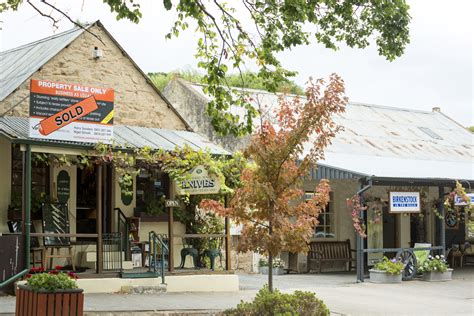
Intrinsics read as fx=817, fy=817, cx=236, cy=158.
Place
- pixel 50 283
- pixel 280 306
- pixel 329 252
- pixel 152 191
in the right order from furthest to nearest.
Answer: pixel 329 252
pixel 152 191
pixel 280 306
pixel 50 283

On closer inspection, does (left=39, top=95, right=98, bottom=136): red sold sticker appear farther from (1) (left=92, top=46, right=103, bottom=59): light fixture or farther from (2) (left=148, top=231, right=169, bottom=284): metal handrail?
(2) (left=148, top=231, right=169, bottom=284): metal handrail

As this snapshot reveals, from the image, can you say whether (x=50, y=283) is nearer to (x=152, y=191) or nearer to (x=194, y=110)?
(x=152, y=191)

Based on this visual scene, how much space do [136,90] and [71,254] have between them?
4.11m

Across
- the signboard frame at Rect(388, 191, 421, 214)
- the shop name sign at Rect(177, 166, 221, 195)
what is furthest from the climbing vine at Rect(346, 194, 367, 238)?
the shop name sign at Rect(177, 166, 221, 195)

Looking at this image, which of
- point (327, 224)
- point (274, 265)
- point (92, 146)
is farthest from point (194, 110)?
point (92, 146)

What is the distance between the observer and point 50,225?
15.9 meters

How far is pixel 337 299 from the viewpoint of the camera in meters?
15.4

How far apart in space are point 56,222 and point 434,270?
9058 millimetres

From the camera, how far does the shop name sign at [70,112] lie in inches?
570

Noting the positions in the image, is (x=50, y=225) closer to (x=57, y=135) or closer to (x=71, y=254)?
(x=71, y=254)

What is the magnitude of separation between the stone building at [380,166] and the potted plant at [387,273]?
1613mm

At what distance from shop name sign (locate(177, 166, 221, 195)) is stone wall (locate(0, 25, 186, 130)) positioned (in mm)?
2828

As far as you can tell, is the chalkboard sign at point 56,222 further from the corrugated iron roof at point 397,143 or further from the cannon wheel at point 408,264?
the cannon wheel at point 408,264

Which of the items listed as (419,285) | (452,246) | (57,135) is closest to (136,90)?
(57,135)
